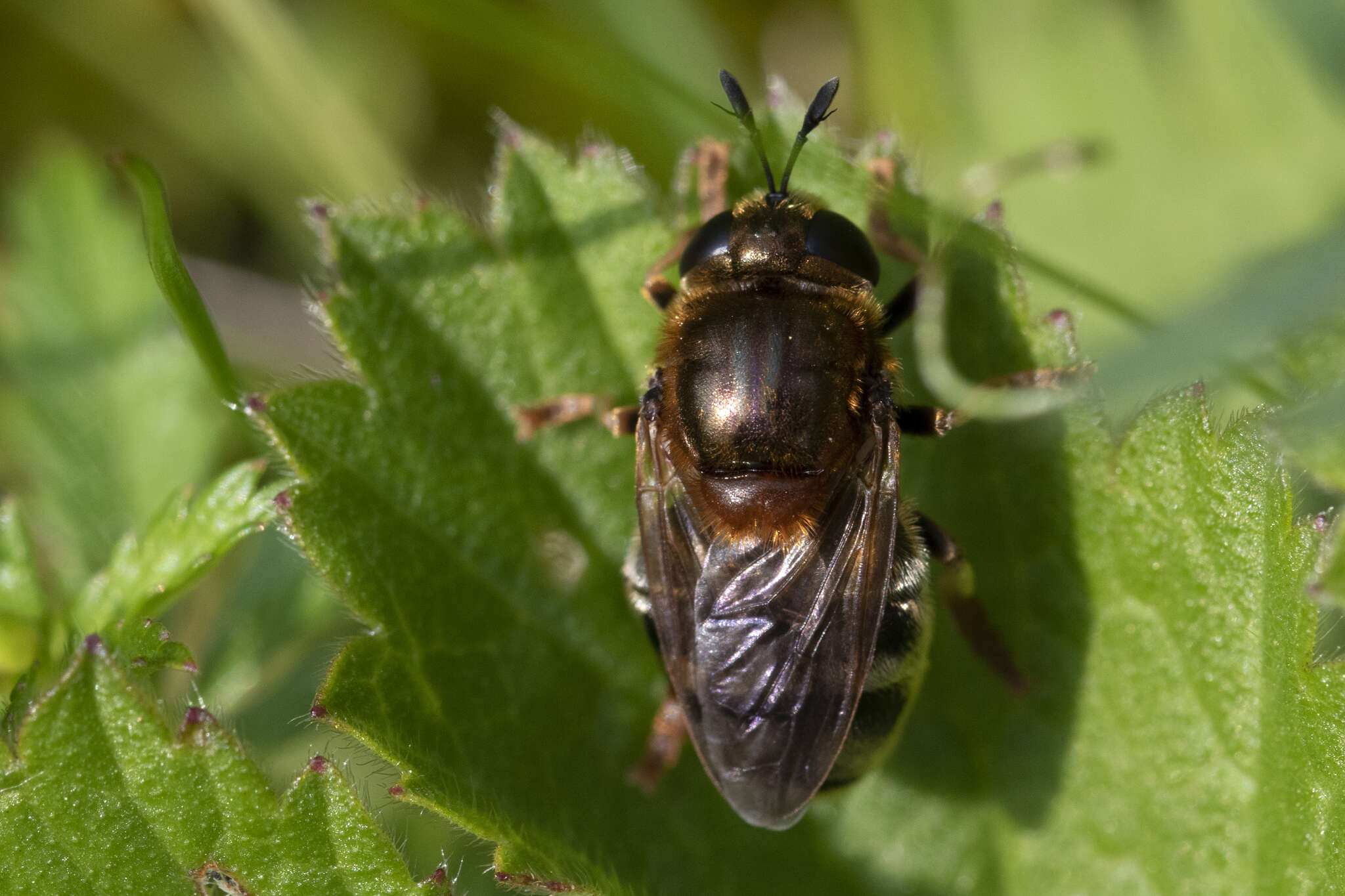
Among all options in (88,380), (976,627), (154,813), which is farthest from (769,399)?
(88,380)

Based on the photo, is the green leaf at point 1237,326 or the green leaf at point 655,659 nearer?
the green leaf at point 1237,326

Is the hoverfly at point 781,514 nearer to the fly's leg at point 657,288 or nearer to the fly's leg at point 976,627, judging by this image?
the fly's leg at point 976,627

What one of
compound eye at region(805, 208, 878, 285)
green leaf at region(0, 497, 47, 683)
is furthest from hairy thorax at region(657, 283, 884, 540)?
green leaf at region(0, 497, 47, 683)

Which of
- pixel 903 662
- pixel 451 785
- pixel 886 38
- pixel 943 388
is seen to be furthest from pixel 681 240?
pixel 886 38

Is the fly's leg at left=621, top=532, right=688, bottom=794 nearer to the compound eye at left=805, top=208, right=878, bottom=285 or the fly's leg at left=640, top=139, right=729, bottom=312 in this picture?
the fly's leg at left=640, top=139, right=729, bottom=312

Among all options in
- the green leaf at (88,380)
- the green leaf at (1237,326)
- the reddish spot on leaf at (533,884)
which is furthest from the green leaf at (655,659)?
the green leaf at (88,380)

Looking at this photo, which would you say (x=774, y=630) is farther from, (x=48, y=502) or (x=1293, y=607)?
(x=48, y=502)
